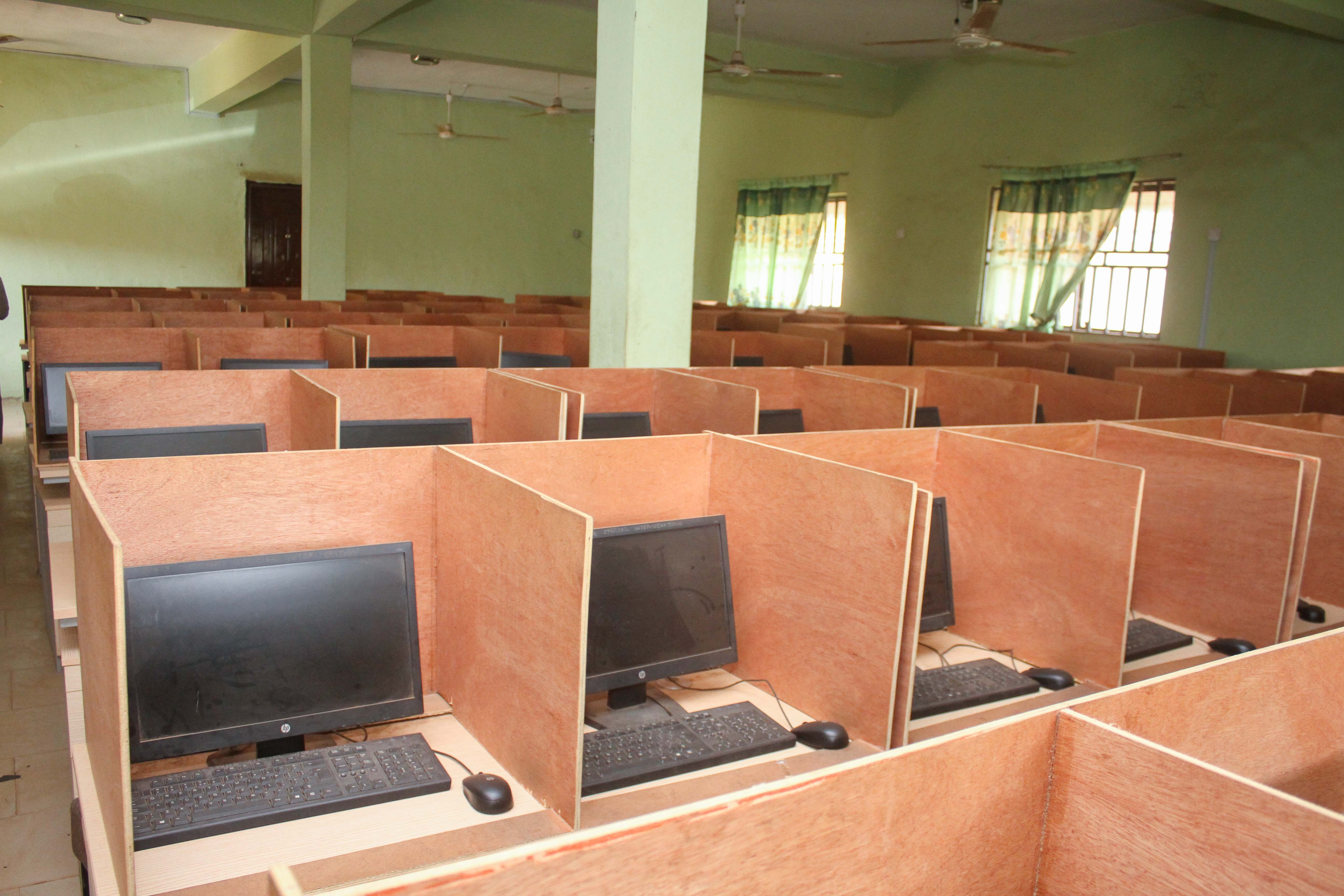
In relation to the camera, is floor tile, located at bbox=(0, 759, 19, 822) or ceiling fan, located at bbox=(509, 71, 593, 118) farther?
ceiling fan, located at bbox=(509, 71, 593, 118)

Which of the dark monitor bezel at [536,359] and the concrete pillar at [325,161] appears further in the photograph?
the concrete pillar at [325,161]

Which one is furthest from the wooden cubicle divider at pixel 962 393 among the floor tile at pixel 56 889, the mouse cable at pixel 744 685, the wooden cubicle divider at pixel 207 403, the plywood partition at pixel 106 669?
the floor tile at pixel 56 889

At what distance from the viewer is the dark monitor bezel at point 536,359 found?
16.0ft

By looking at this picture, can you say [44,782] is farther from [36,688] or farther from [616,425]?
[616,425]

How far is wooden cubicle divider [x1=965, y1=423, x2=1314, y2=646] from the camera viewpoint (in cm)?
253

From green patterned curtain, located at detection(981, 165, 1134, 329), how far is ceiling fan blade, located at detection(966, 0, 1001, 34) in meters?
3.03

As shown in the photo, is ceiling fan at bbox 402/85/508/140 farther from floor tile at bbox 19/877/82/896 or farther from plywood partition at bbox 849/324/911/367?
floor tile at bbox 19/877/82/896

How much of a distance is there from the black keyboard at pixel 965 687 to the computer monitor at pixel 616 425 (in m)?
Result: 1.59

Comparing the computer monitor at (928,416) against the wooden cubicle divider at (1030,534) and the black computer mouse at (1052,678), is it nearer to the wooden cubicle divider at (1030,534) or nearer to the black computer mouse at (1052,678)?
the wooden cubicle divider at (1030,534)

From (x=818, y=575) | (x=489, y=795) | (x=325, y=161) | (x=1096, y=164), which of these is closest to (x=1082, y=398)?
(x=818, y=575)

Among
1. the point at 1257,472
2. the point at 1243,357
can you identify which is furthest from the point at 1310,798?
the point at 1243,357

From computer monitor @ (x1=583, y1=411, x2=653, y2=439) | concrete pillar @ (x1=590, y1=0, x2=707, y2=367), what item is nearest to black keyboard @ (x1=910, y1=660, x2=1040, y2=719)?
computer monitor @ (x1=583, y1=411, x2=653, y2=439)

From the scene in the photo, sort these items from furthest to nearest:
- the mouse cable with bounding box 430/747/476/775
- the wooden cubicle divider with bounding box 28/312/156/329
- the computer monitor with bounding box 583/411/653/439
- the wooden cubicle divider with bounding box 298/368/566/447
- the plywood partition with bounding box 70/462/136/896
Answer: the wooden cubicle divider with bounding box 28/312/156/329 < the computer monitor with bounding box 583/411/653/439 < the wooden cubicle divider with bounding box 298/368/566/447 < the mouse cable with bounding box 430/747/476/775 < the plywood partition with bounding box 70/462/136/896

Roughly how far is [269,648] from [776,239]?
11059 millimetres
